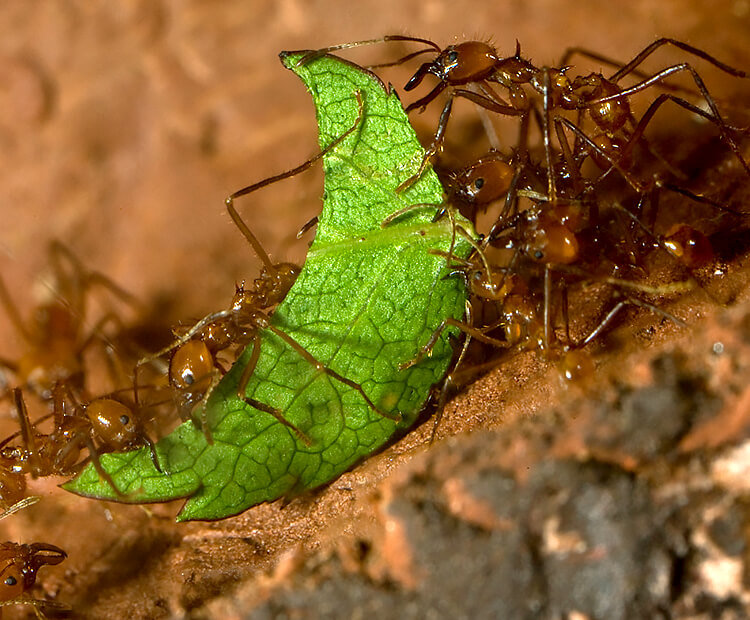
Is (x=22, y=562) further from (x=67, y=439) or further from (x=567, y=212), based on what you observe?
(x=567, y=212)

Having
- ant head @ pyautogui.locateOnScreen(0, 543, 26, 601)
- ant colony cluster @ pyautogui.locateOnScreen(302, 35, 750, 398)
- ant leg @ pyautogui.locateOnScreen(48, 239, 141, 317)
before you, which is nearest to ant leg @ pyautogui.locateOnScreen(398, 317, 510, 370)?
ant colony cluster @ pyautogui.locateOnScreen(302, 35, 750, 398)

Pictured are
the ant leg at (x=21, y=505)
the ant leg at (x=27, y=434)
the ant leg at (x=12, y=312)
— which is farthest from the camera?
the ant leg at (x=12, y=312)

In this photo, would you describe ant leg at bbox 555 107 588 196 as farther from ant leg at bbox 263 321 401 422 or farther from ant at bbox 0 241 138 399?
ant at bbox 0 241 138 399

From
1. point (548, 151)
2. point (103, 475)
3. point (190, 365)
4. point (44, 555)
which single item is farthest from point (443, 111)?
point (44, 555)

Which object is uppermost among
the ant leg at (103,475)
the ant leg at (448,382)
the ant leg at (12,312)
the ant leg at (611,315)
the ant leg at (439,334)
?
the ant leg at (12,312)

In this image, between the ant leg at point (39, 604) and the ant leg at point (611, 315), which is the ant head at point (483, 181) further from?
the ant leg at point (39, 604)

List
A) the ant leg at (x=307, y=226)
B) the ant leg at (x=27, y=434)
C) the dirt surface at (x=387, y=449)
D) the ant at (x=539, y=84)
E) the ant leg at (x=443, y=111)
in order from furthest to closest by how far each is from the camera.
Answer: the ant leg at (x=27, y=434) → the ant leg at (x=307, y=226) → the ant at (x=539, y=84) → the ant leg at (x=443, y=111) → the dirt surface at (x=387, y=449)

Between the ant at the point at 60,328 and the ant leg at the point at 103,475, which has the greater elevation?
the ant at the point at 60,328

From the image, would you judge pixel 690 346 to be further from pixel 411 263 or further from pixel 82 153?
pixel 82 153

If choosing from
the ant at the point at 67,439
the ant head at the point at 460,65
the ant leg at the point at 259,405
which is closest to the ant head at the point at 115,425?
the ant at the point at 67,439
